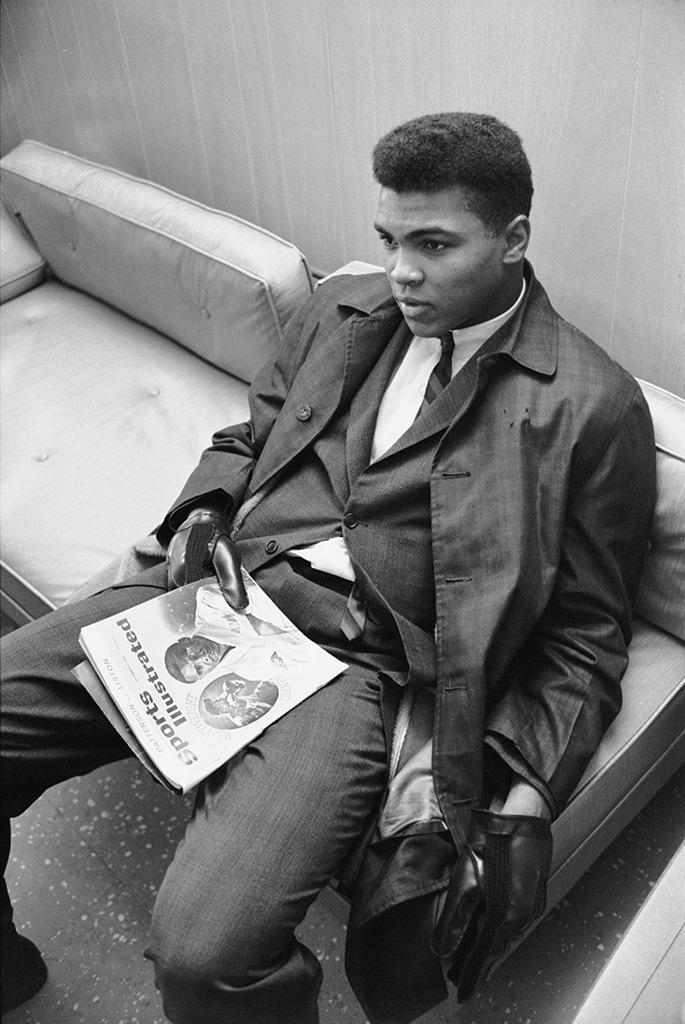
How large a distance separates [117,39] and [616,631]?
1899 millimetres

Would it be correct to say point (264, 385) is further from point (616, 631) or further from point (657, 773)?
point (657, 773)

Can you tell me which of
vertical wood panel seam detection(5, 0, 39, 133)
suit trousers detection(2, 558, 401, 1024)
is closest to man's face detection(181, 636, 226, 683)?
suit trousers detection(2, 558, 401, 1024)

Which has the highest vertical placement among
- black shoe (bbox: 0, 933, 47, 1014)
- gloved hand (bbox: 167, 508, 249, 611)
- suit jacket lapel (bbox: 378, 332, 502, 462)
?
suit jacket lapel (bbox: 378, 332, 502, 462)

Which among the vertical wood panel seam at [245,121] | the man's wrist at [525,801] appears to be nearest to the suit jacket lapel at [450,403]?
the man's wrist at [525,801]

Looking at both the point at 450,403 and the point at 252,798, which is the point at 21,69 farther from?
the point at 252,798

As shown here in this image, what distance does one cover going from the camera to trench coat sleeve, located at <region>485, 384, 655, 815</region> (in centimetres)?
155

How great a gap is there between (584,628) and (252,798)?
543mm

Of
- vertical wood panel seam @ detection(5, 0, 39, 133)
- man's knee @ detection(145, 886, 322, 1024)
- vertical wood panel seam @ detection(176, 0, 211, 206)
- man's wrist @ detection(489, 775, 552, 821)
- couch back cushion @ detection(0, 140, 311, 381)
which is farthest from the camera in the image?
vertical wood panel seam @ detection(5, 0, 39, 133)

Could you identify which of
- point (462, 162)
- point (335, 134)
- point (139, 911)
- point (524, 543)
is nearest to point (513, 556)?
point (524, 543)

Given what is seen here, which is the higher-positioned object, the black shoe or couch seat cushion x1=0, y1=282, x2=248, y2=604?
couch seat cushion x1=0, y1=282, x2=248, y2=604

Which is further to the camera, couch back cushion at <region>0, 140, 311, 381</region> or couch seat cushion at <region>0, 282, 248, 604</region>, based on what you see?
couch back cushion at <region>0, 140, 311, 381</region>

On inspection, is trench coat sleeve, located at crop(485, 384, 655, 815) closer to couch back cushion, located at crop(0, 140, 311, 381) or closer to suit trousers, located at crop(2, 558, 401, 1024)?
suit trousers, located at crop(2, 558, 401, 1024)

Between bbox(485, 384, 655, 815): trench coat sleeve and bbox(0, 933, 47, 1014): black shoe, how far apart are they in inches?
33.0

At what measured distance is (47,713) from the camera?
1.60m
